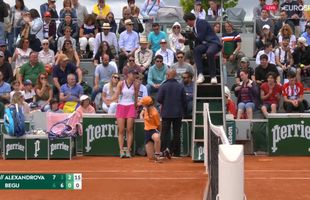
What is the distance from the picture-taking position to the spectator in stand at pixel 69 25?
2336 centimetres

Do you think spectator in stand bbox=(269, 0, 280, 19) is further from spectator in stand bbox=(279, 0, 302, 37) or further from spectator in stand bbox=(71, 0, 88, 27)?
spectator in stand bbox=(71, 0, 88, 27)

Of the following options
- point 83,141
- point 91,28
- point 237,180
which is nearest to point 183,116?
point 83,141

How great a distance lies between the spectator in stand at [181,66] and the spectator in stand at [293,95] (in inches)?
95.1

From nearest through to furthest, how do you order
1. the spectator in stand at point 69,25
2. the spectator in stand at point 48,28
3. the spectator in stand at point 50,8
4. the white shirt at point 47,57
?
the white shirt at point 47,57 → the spectator in stand at point 69,25 → the spectator in stand at point 48,28 → the spectator in stand at point 50,8

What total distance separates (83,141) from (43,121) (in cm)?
113

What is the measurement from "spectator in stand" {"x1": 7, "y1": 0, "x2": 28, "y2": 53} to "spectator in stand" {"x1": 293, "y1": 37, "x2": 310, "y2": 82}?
8.36 m

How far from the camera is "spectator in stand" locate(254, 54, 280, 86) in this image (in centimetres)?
2053

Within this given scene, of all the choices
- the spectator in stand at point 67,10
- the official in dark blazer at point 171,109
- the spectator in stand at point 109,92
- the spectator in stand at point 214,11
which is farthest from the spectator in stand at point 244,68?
the spectator in stand at point 67,10

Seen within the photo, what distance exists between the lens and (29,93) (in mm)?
20562

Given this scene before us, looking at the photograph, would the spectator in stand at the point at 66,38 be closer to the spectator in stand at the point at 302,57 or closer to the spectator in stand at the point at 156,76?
the spectator in stand at the point at 156,76

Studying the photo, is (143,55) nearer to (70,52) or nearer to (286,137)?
(70,52)

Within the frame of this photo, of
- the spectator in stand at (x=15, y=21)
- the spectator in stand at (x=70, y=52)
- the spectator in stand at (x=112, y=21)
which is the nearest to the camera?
the spectator in stand at (x=70, y=52)

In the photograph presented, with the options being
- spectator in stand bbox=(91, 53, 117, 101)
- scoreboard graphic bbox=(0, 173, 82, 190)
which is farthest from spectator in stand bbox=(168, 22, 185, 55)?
scoreboard graphic bbox=(0, 173, 82, 190)

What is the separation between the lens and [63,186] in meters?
8.20
